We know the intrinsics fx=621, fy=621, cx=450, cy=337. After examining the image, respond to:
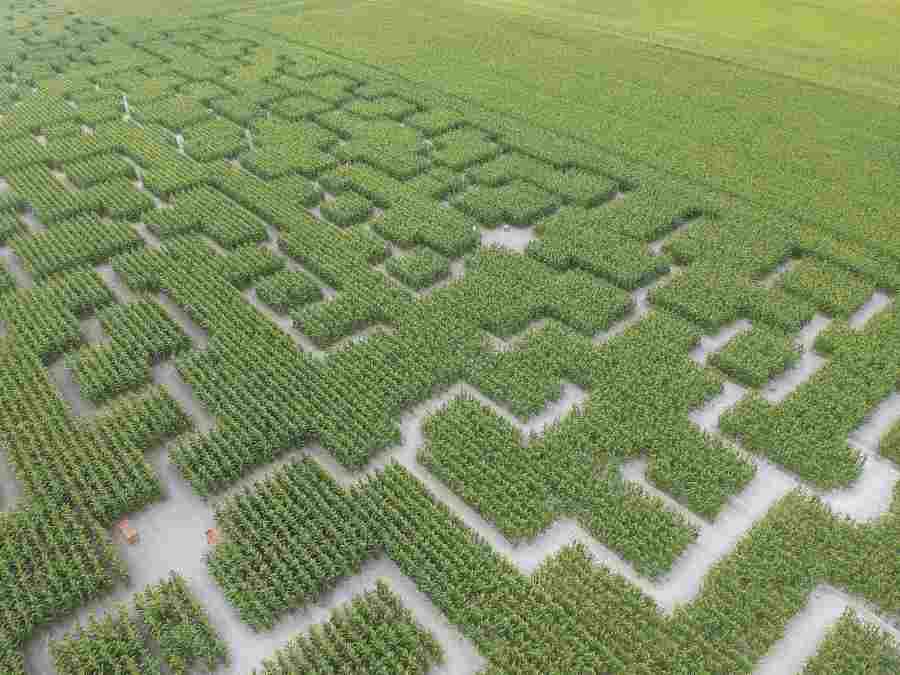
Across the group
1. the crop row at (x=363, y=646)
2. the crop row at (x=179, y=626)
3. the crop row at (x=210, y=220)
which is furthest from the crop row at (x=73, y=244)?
the crop row at (x=363, y=646)

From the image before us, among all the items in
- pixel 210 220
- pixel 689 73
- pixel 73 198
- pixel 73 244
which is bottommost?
pixel 73 244

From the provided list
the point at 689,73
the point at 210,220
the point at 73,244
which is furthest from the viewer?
the point at 689,73

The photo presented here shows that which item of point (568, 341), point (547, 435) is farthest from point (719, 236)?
point (547, 435)

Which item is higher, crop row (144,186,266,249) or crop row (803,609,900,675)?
crop row (144,186,266,249)

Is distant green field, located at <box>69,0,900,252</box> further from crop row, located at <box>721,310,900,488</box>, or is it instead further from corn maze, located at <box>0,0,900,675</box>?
crop row, located at <box>721,310,900,488</box>

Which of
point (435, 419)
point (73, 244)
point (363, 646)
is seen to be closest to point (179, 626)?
point (363, 646)

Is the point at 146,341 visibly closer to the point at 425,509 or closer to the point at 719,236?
the point at 425,509

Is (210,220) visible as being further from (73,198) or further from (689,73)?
(689,73)

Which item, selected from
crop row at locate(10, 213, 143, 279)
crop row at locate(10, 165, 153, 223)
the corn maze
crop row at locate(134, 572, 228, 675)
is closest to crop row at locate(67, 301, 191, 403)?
the corn maze
